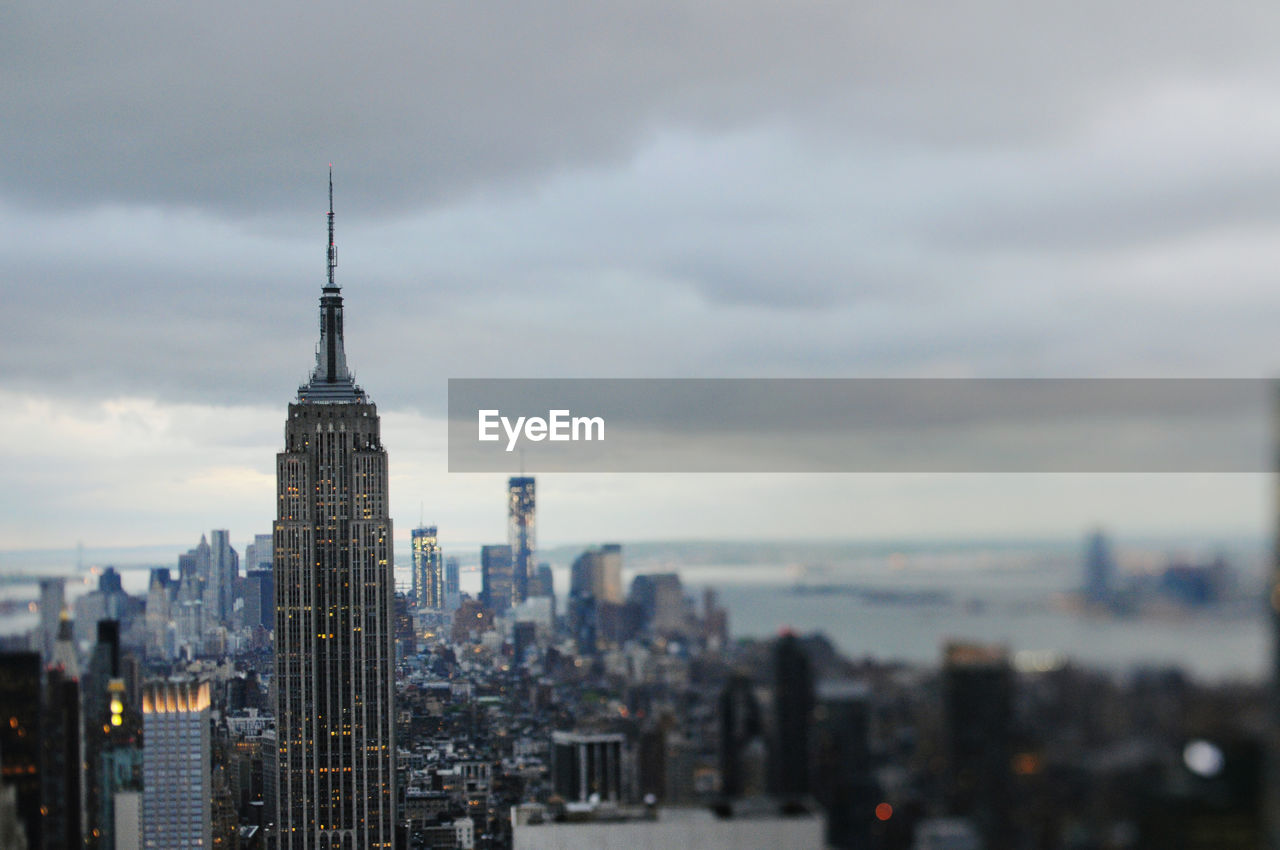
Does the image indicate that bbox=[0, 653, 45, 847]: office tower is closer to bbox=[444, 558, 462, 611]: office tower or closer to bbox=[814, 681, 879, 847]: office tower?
bbox=[814, 681, 879, 847]: office tower

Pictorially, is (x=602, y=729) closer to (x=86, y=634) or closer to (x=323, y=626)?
(x=86, y=634)

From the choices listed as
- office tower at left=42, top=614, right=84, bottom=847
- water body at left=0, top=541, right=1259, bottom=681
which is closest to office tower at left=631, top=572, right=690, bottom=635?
water body at left=0, top=541, right=1259, bottom=681

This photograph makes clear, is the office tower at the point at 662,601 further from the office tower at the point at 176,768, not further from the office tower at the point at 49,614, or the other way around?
the office tower at the point at 176,768

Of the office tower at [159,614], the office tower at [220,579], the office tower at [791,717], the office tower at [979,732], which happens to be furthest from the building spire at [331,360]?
the office tower at [979,732]

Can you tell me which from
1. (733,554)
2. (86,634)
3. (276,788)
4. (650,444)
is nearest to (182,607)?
(86,634)

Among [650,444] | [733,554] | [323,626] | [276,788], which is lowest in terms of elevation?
[276,788]

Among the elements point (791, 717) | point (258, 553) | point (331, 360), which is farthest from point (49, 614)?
point (331, 360)

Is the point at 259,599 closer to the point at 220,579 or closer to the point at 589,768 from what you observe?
the point at 220,579
